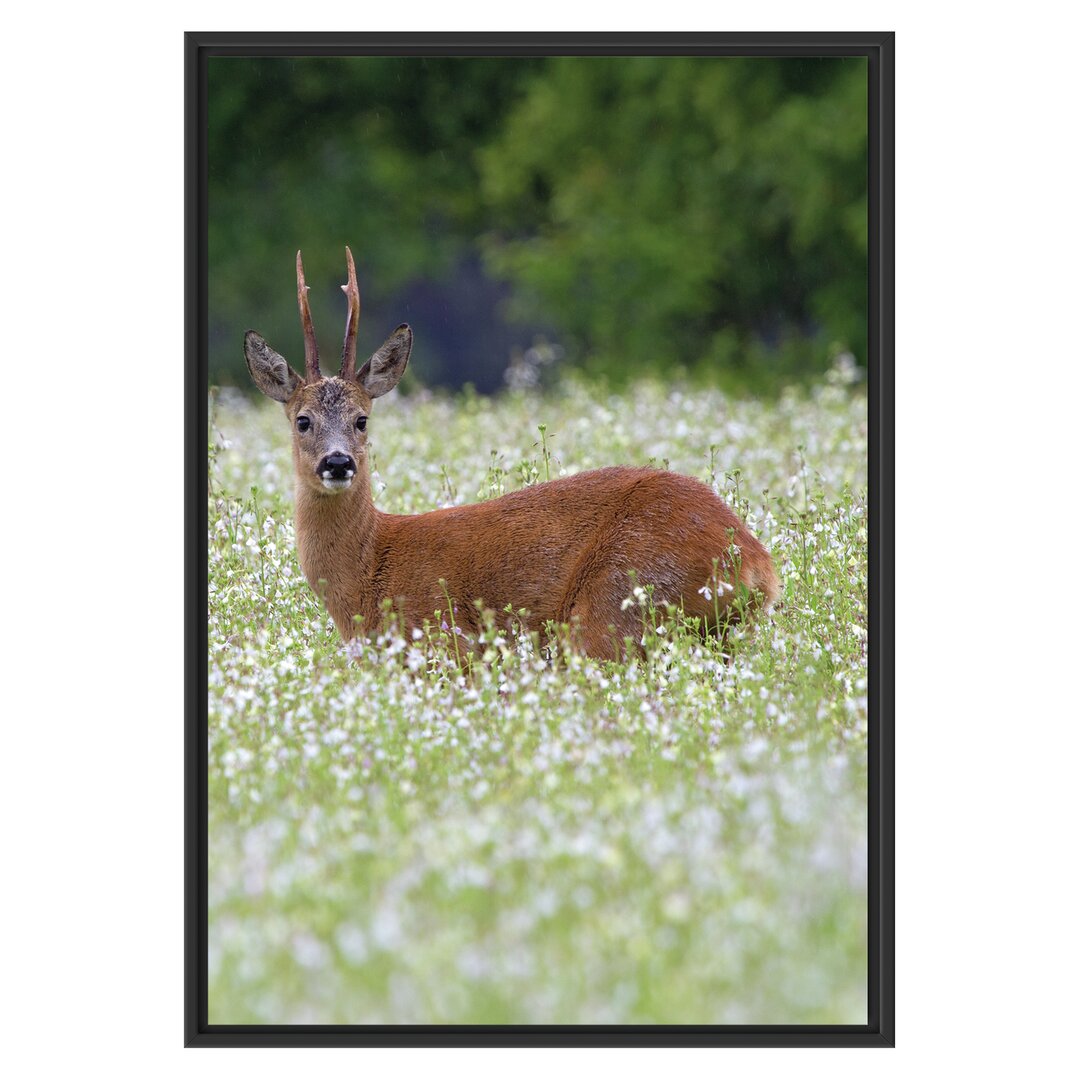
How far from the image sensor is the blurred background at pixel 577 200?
1550cm

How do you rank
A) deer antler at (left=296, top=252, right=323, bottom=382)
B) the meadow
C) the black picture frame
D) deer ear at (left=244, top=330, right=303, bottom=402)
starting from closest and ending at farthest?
the meadow → the black picture frame → deer antler at (left=296, top=252, right=323, bottom=382) → deer ear at (left=244, top=330, right=303, bottom=402)

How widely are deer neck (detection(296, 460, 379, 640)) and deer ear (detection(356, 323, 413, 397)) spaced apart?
1.10ft

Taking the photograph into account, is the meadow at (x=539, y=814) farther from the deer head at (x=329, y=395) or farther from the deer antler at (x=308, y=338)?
the deer antler at (x=308, y=338)

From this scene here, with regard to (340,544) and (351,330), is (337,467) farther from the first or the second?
(351,330)

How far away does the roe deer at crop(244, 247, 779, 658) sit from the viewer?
7.34 meters

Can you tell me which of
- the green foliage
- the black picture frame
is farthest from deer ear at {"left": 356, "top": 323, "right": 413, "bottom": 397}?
the green foliage

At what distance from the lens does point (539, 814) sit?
5.44 meters

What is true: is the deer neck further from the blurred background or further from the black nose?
the blurred background

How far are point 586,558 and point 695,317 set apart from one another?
9.56 m

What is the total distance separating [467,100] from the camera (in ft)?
56.9

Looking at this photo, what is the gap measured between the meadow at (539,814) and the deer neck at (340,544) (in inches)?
5.1

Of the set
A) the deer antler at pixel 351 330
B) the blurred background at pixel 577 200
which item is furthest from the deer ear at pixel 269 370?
the blurred background at pixel 577 200
